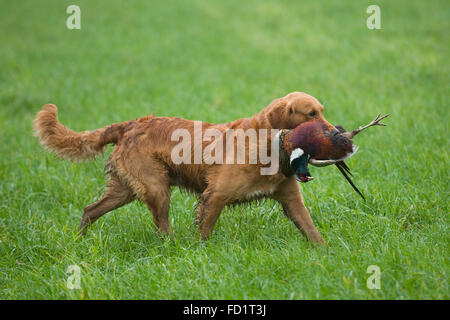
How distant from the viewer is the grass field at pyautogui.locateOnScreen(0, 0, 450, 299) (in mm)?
3822

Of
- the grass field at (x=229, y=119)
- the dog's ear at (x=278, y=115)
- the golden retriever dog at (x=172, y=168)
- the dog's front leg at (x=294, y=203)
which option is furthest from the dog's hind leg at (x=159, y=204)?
the dog's ear at (x=278, y=115)

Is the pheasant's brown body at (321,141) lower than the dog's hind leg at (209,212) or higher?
higher

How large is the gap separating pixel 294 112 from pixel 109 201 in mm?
1931

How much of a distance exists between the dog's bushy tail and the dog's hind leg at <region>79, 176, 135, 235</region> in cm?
35

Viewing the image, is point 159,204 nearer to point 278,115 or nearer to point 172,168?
point 172,168

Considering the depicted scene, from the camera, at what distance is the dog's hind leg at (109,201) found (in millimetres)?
4824

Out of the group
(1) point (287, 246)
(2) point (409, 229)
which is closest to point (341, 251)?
(1) point (287, 246)

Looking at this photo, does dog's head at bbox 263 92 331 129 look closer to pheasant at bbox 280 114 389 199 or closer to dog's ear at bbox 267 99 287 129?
dog's ear at bbox 267 99 287 129

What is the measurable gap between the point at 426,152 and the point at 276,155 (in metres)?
2.46

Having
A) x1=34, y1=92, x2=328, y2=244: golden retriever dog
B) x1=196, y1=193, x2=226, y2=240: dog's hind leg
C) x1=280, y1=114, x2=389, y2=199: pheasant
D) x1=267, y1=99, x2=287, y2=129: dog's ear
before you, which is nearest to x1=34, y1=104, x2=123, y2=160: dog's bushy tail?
x1=34, y1=92, x2=328, y2=244: golden retriever dog

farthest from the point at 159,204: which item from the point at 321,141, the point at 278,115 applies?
the point at 321,141

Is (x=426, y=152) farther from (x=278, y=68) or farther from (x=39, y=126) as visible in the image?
(x=278, y=68)

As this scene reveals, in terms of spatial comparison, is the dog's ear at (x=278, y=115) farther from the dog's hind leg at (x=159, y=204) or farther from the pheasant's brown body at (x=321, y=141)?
the dog's hind leg at (x=159, y=204)

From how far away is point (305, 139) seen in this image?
13.0 ft
